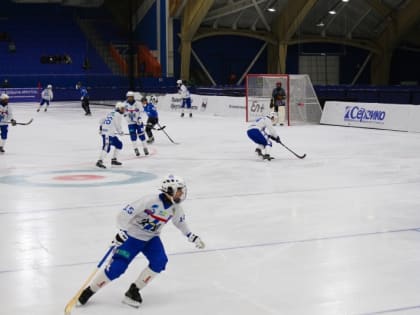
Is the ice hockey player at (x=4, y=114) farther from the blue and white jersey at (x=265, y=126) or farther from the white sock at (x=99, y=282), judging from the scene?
the white sock at (x=99, y=282)

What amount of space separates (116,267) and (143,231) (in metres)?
0.36

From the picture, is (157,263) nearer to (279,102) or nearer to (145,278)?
(145,278)

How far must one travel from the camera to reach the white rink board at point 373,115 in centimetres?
2345

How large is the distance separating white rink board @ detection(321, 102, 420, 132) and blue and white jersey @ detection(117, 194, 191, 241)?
18046 mm

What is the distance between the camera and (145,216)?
247 inches

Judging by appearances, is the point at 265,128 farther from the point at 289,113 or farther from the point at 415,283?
the point at 289,113

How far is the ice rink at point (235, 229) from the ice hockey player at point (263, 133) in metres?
0.33

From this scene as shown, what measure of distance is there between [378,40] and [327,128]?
2514 centimetres

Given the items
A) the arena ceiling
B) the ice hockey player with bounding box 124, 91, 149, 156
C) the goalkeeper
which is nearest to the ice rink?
the ice hockey player with bounding box 124, 91, 149, 156

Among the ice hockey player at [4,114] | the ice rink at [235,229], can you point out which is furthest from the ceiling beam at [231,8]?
the ice hockey player at [4,114]

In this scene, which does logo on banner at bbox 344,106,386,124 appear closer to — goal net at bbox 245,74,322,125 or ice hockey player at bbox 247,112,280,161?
goal net at bbox 245,74,322,125

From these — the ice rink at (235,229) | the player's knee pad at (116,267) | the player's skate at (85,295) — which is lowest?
the ice rink at (235,229)

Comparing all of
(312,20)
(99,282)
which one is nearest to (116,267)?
(99,282)

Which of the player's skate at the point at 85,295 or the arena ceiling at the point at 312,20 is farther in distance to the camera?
the arena ceiling at the point at 312,20
